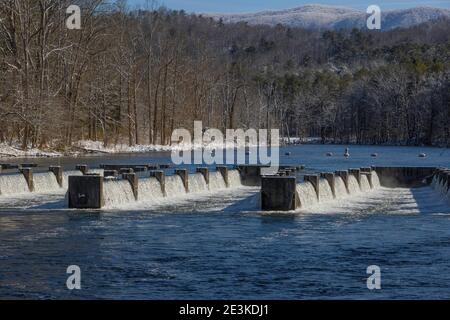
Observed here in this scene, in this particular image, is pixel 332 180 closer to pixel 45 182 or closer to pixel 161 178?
pixel 161 178

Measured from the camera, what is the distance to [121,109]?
8662 cm

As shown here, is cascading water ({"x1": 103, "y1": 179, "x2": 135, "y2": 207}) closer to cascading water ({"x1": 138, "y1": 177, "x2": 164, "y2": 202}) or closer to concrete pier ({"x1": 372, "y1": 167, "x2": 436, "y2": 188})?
cascading water ({"x1": 138, "y1": 177, "x2": 164, "y2": 202})

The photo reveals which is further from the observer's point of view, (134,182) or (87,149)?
(87,149)

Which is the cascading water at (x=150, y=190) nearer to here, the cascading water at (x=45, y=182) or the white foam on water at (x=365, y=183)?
the cascading water at (x=45, y=182)

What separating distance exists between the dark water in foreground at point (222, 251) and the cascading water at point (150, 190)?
1.10 metres

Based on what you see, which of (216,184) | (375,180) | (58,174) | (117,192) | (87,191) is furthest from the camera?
(375,180)

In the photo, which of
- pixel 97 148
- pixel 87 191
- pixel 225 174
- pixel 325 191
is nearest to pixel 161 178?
pixel 87 191

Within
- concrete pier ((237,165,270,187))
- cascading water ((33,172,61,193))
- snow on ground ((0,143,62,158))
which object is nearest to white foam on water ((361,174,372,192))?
concrete pier ((237,165,270,187))

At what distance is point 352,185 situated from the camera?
116ft

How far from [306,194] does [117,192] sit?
234 inches

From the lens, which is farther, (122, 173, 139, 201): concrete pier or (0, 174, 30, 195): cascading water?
(0, 174, 30, 195): cascading water

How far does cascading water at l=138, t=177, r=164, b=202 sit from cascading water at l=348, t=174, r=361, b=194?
7.51m

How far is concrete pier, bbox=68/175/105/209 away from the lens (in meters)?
27.2

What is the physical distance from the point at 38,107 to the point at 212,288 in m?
48.9
